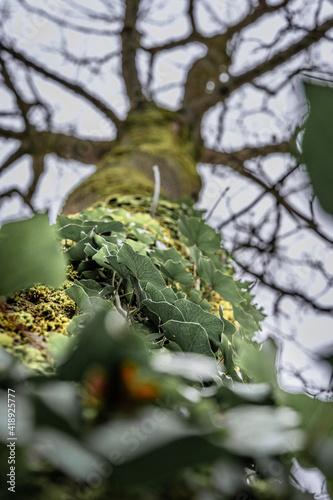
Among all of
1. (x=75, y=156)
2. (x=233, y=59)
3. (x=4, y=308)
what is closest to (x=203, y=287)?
(x=4, y=308)

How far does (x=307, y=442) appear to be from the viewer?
214 mm

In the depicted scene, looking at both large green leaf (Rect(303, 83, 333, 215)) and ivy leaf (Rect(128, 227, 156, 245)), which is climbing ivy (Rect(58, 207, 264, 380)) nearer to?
ivy leaf (Rect(128, 227, 156, 245))

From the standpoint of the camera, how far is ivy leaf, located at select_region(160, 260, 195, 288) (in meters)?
0.60

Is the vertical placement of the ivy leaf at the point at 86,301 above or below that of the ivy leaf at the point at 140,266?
below

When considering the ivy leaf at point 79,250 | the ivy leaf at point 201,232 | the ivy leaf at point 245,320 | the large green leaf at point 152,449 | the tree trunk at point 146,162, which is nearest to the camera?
the large green leaf at point 152,449

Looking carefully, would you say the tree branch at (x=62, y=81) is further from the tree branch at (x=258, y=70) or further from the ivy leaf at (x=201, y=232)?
the ivy leaf at (x=201, y=232)

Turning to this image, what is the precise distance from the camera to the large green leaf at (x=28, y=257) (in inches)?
11.3

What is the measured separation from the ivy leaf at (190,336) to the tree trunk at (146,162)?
676 mm

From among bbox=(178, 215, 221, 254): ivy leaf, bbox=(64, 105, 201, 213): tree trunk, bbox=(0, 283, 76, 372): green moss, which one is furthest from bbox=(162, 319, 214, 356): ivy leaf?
bbox=(64, 105, 201, 213): tree trunk

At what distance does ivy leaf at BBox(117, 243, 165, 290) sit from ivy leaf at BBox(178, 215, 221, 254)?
358 mm

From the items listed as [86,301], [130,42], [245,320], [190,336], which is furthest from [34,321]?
[130,42]

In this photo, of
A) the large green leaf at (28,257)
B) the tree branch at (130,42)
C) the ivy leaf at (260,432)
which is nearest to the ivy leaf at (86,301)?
the large green leaf at (28,257)

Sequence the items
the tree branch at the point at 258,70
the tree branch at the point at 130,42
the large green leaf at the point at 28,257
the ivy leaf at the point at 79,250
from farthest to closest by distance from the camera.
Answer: the tree branch at the point at 130,42 → the tree branch at the point at 258,70 → the ivy leaf at the point at 79,250 → the large green leaf at the point at 28,257

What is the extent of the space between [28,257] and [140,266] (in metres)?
0.21
